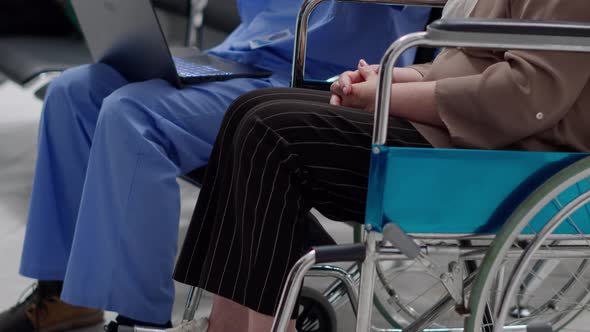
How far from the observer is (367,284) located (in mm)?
1165

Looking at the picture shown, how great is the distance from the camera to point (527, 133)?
1.24 meters

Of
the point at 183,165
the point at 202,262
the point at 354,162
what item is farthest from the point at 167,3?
the point at 354,162

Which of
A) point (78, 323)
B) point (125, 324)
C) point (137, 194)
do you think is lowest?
point (78, 323)

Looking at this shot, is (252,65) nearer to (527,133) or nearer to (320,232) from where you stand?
(320,232)

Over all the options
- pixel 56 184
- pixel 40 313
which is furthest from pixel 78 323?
pixel 56 184

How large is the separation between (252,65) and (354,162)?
2.61 feet

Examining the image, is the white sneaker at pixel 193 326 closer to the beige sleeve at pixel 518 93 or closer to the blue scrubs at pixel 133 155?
the blue scrubs at pixel 133 155

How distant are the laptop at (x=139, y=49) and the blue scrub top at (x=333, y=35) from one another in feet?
0.18

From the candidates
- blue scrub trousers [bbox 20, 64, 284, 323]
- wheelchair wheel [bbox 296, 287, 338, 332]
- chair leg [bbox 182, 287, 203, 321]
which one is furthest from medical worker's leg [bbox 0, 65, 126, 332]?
wheelchair wheel [bbox 296, 287, 338, 332]

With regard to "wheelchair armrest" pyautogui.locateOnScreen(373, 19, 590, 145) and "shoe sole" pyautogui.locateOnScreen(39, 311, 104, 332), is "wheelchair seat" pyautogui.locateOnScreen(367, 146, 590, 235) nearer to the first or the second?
"wheelchair armrest" pyautogui.locateOnScreen(373, 19, 590, 145)

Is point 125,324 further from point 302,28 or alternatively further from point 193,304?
point 302,28

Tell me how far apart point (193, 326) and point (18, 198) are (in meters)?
1.56

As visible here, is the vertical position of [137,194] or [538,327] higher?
[538,327]

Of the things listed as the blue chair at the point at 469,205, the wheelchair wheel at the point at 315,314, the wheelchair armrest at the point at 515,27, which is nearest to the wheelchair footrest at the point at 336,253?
the blue chair at the point at 469,205
